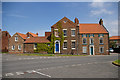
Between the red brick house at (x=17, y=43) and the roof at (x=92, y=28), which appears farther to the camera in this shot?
the red brick house at (x=17, y=43)

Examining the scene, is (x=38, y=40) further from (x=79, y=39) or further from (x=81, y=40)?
(x=81, y=40)

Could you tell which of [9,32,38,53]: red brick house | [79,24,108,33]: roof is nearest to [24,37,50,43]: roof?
[9,32,38,53]: red brick house

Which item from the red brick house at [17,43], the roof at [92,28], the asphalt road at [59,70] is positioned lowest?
the asphalt road at [59,70]

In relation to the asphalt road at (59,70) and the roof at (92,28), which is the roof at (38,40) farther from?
the asphalt road at (59,70)

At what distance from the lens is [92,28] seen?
37750 mm

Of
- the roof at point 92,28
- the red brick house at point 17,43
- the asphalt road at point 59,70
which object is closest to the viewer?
the asphalt road at point 59,70

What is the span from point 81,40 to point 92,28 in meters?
5.78

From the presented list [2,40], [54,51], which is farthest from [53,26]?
[2,40]

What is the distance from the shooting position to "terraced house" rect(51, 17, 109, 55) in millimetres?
34969

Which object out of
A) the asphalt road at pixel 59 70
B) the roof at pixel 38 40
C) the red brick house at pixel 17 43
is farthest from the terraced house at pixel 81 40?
the asphalt road at pixel 59 70

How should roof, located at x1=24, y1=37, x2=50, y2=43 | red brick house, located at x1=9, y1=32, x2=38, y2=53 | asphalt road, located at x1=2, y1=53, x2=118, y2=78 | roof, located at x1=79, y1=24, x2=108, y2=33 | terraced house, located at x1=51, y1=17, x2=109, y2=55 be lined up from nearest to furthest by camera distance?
asphalt road, located at x1=2, y1=53, x2=118, y2=78
terraced house, located at x1=51, y1=17, x2=109, y2=55
roof, located at x1=79, y1=24, x2=108, y2=33
roof, located at x1=24, y1=37, x2=50, y2=43
red brick house, located at x1=9, y1=32, x2=38, y2=53

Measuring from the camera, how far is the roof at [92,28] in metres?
36.2

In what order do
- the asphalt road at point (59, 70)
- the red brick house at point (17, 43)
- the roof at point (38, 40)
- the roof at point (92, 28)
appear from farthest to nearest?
the red brick house at point (17, 43), the roof at point (38, 40), the roof at point (92, 28), the asphalt road at point (59, 70)

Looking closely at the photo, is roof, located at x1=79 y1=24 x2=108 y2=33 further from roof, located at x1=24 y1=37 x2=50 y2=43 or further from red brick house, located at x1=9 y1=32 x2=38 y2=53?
red brick house, located at x1=9 y1=32 x2=38 y2=53
